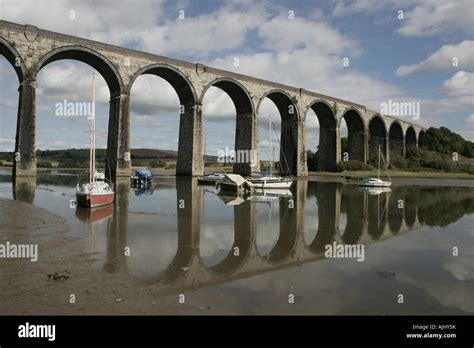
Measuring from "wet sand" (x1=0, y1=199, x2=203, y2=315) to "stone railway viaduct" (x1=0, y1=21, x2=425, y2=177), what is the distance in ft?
77.5

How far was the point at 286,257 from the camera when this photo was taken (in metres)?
8.89

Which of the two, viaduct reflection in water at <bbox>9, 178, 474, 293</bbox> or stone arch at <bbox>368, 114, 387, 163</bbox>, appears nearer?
viaduct reflection in water at <bbox>9, 178, 474, 293</bbox>

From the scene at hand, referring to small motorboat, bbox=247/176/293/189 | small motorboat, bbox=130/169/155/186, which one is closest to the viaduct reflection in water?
small motorboat, bbox=247/176/293/189

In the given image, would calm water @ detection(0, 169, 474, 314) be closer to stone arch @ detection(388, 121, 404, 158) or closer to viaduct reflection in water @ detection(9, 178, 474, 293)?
viaduct reflection in water @ detection(9, 178, 474, 293)

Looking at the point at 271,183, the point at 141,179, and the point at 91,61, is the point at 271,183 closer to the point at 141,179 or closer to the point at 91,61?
the point at 141,179

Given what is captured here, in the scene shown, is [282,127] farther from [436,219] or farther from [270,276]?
[270,276]

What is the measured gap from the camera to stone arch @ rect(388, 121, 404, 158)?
80800mm

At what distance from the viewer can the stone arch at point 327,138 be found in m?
58.5

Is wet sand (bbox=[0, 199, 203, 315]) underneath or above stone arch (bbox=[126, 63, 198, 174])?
underneath

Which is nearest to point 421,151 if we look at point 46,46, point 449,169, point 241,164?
point 449,169

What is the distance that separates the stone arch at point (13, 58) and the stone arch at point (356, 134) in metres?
49.2

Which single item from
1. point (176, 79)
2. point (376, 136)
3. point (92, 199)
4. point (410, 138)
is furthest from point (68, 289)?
point (410, 138)

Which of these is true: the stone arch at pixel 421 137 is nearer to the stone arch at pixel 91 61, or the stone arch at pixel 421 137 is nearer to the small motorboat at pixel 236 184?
the small motorboat at pixel 236 184

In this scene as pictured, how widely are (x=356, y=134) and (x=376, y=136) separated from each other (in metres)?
10.0
